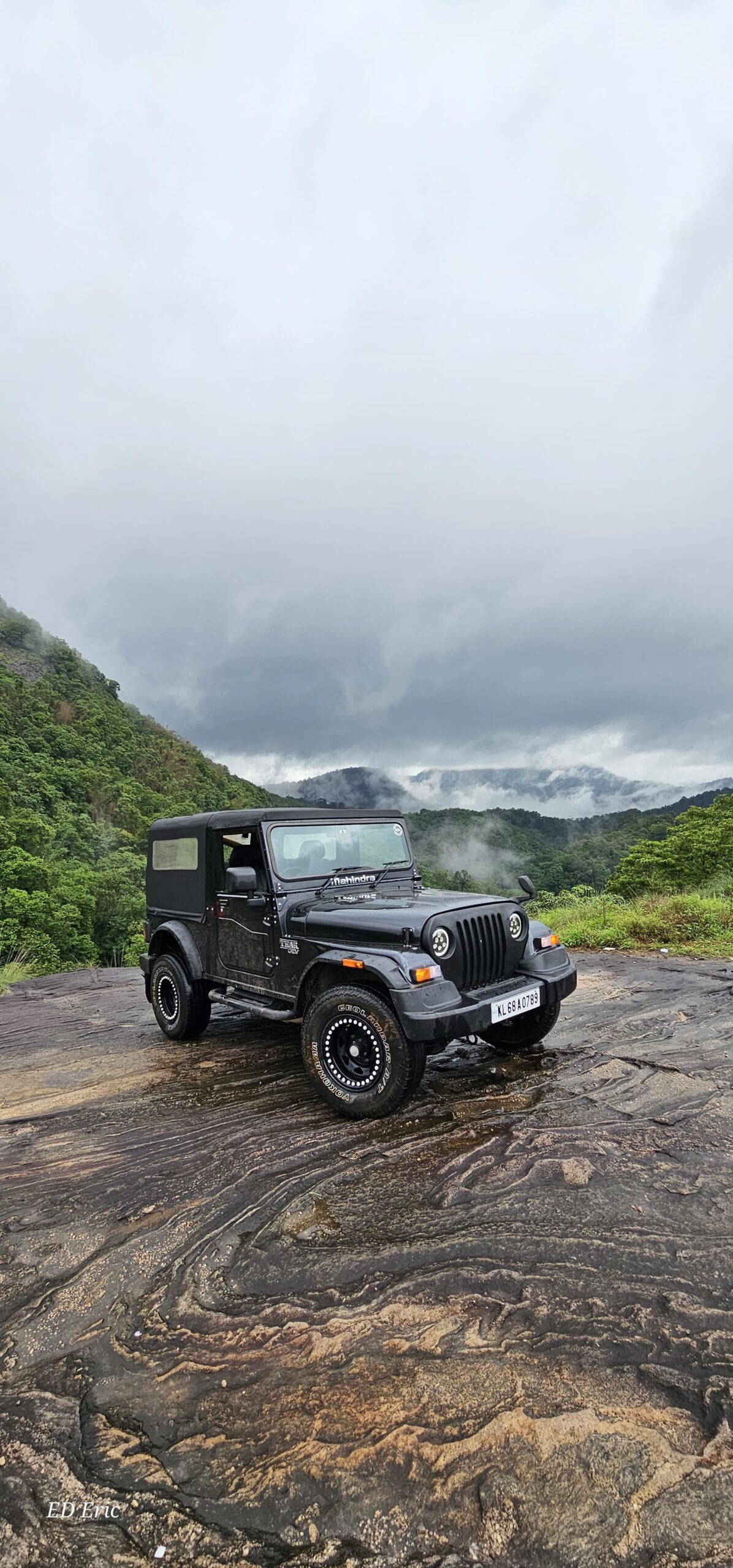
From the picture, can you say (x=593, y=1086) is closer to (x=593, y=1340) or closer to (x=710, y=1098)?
(x=710, y=1098)

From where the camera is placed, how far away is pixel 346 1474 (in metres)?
1.87

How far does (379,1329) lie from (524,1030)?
3.19 meters

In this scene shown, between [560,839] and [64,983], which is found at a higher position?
[560,839]

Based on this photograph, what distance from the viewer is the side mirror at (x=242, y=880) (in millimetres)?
4957

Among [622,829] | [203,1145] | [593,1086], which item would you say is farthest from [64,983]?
[622,829]

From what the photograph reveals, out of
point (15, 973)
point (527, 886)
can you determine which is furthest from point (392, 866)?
point (15, 973)

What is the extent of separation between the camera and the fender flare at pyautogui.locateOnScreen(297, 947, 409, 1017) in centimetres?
410

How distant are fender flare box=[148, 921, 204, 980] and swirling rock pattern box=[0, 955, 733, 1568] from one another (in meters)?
1.48

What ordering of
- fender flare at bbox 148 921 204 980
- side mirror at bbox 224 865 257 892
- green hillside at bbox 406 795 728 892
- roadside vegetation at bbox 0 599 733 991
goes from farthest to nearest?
1. green hillside at bbox 406 795 728 892
2. roadside vegetation at bbox 0 599 733 991
3. fender flare at bbox 148 921 204 980
4. side mirror at bbox 224 865 257 892

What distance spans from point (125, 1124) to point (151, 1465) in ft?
8.96

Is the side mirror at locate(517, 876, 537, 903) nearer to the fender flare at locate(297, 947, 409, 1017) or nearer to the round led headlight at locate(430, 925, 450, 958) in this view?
the round led headlight at locate(430, 925, 450, 958)

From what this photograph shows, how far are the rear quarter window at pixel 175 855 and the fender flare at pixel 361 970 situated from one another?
174 cm

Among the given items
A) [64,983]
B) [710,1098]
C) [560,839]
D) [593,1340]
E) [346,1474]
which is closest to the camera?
[346,1474]

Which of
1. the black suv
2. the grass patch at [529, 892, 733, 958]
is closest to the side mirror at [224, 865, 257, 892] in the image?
the black suv
